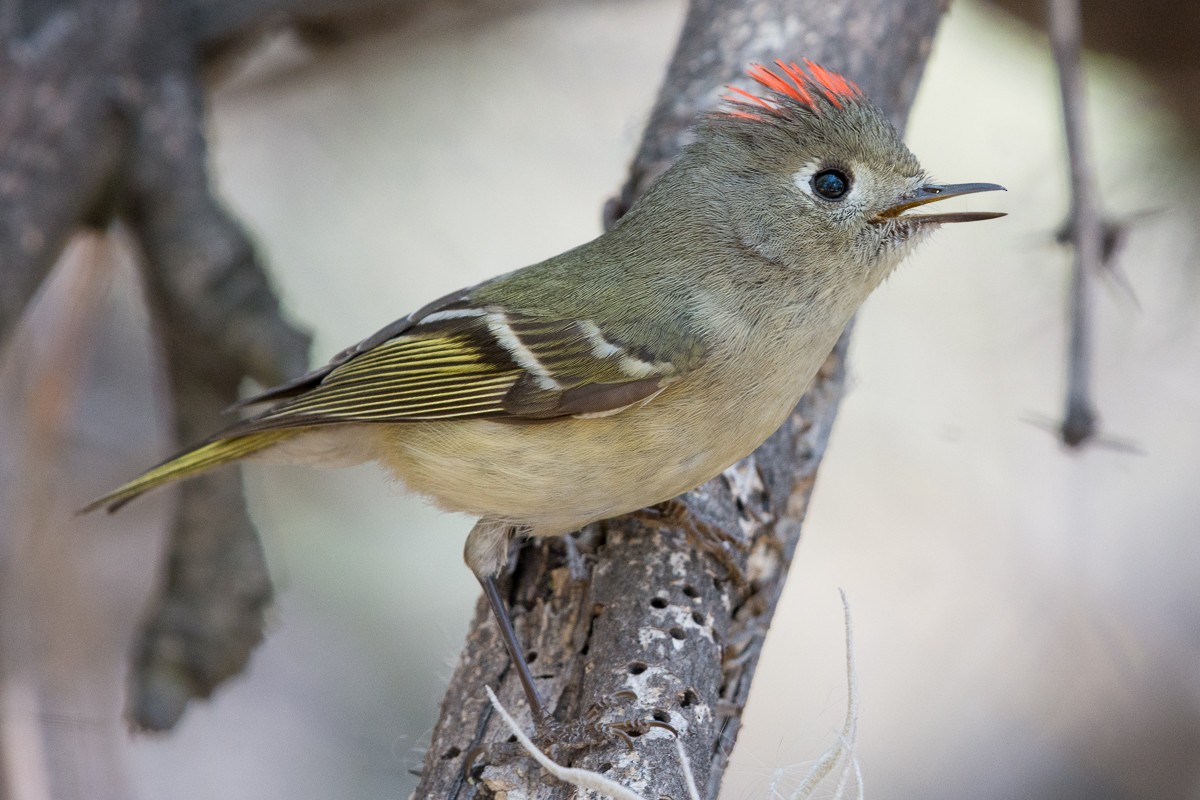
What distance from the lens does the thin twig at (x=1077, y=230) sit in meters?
2.32

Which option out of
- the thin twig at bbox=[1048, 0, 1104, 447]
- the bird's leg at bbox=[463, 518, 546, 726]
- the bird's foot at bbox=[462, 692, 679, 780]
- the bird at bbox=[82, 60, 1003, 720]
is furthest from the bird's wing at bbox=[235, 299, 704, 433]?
the thin twig at bbox=[1048, 0, 1104, 447]

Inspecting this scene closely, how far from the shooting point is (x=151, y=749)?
3.77 meters

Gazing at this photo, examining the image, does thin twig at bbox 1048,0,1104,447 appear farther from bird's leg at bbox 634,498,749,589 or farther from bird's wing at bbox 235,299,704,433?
bird's wing at bbox 235,299,704,433

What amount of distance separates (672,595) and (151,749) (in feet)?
8.35

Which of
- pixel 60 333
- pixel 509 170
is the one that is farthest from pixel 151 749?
pixel 509 170

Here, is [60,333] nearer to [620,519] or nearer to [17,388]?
[17,388]

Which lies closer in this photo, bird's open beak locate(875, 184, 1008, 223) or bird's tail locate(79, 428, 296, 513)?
bird's open beak locate(875, 184, 1008, 223)

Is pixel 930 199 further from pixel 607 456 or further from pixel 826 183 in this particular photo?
pixel 607 456

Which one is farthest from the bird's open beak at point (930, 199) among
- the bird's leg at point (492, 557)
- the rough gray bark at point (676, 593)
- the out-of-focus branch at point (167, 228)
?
the out-of-focus branch at point (167, 228)

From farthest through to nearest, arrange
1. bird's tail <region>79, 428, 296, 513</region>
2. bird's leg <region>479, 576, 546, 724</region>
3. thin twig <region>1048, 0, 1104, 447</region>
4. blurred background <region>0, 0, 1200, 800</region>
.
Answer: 1. blurred background <region>0, 0, 1200, 800</region>
2. thin twig <region>1048, 0, 1104, 447</region>
3. bird's tail <region>79, 428, 296, 513</region>
4. bird's leg <region>479, 576, 546, 724</region>

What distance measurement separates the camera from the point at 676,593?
1886mm

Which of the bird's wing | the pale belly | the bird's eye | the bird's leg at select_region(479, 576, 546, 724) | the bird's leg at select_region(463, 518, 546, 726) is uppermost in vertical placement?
the bird's eye

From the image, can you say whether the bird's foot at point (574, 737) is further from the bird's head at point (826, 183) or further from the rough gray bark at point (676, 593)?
the bird's head at point (826, 183)

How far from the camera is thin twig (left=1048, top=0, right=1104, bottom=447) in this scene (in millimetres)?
2316
